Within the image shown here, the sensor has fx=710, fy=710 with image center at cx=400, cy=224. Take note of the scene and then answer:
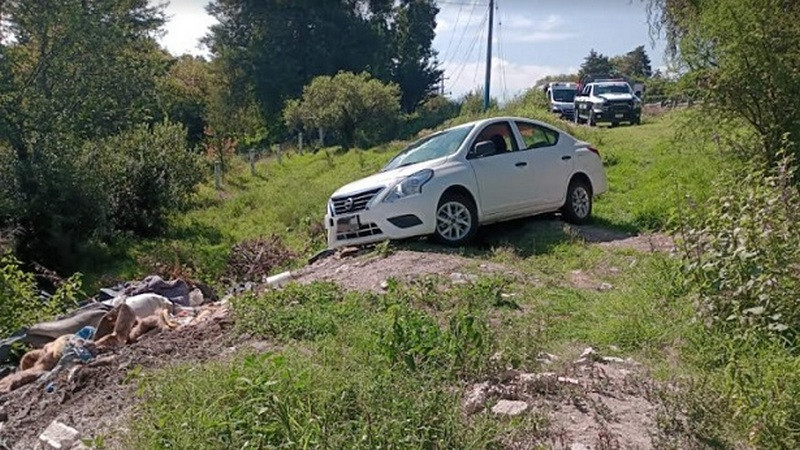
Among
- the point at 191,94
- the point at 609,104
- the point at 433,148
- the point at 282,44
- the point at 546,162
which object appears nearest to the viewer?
the point at 433,148

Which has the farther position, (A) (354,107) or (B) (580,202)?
(A) (354,107)

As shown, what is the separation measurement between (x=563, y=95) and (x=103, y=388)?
106 ft

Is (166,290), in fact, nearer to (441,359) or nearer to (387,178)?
(387,178)

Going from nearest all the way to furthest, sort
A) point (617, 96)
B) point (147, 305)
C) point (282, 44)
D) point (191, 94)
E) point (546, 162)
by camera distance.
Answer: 1. point (147, 305)
2. point (546, 162)
3. point (617, 96)
4. point (191, 94)
5. point (282, 44)

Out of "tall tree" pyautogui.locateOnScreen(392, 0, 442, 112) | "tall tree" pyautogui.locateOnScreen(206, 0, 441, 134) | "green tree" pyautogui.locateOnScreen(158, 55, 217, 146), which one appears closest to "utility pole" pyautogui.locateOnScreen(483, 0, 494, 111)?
"green tree" pyautogui.locateOnScreen(158, 55, 217, 146)

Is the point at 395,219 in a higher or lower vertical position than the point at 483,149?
lower

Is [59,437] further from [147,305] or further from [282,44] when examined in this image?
[282,44]

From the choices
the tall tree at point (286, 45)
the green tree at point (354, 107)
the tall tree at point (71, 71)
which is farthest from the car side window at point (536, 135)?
the tall tree at point (286, 45)

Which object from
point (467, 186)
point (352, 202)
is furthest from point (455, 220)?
point (352, 202)

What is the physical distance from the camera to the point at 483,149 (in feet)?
31.7

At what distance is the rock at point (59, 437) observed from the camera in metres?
4.27

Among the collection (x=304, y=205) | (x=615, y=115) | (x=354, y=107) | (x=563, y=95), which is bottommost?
(x=304, y=205)

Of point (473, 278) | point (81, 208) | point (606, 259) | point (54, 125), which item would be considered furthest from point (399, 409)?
point (54, 125)

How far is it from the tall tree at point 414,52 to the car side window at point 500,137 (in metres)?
49.6
